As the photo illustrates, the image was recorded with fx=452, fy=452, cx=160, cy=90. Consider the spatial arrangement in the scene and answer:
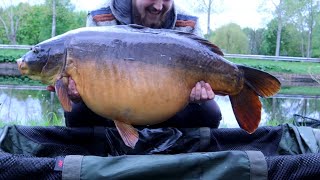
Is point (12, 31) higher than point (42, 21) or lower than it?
lower

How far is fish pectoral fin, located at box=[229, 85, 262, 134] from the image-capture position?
57.1 inches

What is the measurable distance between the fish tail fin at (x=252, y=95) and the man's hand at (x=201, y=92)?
10 centimetres

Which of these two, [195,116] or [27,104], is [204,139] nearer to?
[195,116]

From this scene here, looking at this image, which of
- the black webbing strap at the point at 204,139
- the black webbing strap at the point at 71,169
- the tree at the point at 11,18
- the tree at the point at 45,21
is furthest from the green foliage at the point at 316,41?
the black webbing strap at the point at 71,169

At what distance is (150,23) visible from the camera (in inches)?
70.3

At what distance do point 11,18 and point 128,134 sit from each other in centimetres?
1747

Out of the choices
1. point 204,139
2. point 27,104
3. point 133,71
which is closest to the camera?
point 133,71

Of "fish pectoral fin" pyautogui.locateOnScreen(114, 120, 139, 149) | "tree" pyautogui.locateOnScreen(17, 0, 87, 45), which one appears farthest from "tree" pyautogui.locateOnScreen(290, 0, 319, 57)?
"fish pectoral fin" pyautogui.locateOnScreen(114, 120, 139, 149)

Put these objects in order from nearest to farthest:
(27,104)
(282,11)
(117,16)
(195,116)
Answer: (195,116) < (117,16) < (27,104) < (282,11)

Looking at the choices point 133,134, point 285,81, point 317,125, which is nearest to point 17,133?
point 133,134

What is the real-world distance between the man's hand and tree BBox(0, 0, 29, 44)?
688 inches

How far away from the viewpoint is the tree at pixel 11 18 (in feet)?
59.1

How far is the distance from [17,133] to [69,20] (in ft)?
54.1

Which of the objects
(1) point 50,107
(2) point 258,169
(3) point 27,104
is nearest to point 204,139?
(2) point 258,169
